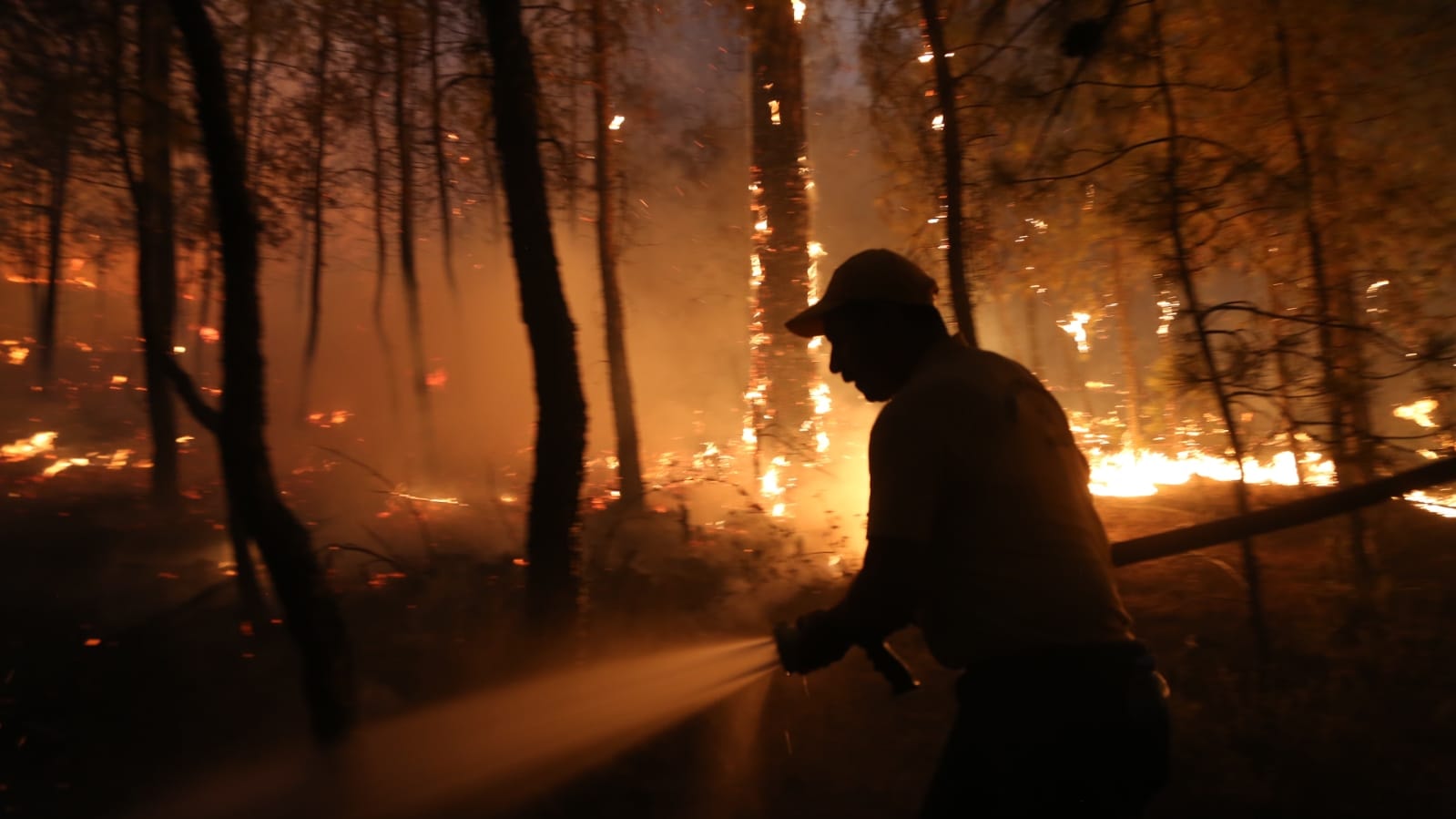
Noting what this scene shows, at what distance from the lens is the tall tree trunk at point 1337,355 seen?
19.3ft

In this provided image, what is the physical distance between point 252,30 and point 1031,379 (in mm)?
7014

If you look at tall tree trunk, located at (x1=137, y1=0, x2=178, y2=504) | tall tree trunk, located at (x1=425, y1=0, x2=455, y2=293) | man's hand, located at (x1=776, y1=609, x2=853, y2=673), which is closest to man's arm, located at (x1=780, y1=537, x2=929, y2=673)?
man's hand, located at (x1=776, y1=609, x2=853, y2=673)

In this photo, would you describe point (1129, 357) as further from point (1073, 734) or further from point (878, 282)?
point (1073, 734)

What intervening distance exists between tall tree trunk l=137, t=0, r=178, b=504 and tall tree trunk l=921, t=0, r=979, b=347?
5040 mm

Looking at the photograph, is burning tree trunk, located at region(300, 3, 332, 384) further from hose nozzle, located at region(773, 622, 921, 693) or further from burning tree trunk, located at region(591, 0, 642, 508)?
hose nozzle, located at region(773, 622, 921, 693)

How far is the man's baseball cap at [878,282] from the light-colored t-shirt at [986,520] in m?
0.32

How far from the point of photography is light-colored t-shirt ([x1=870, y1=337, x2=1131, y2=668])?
1888mm

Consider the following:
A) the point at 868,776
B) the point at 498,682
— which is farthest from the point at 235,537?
the point at 868,776

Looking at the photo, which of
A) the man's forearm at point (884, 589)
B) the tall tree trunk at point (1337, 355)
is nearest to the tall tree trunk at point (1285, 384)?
the tall tree trunk at point (1337, 355)

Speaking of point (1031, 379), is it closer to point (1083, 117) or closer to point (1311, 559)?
point (1083, 117)

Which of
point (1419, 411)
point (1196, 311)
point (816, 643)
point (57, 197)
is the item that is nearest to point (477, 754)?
point (816, 643)

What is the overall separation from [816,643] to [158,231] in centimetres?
928

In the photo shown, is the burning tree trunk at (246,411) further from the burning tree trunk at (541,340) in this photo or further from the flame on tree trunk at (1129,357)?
the flame on tree trunk at (1129,357)

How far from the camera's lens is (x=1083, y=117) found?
7223 millimetres
